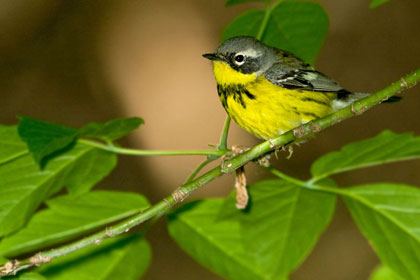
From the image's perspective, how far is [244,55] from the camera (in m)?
2.70

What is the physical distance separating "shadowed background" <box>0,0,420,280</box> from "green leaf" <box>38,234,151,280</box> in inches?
135

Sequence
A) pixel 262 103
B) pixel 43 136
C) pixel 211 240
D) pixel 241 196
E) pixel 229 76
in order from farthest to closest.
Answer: pixel 229 76
pixel 262 103
pixel 211 240
pixel 241 196
pixel 43 136

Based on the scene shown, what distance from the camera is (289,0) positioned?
2551 millimetres

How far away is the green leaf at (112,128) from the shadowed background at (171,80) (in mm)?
3610

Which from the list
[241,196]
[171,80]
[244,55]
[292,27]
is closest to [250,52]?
[244,55]

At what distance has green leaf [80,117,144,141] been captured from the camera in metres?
2.01

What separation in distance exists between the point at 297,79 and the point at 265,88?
22cm

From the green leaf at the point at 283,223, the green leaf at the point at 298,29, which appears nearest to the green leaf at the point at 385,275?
the green leaf at the point at 283,223

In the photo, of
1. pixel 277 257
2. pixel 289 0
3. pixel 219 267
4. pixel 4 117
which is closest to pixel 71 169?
pixel 219 267

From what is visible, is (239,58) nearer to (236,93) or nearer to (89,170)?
(236,93)

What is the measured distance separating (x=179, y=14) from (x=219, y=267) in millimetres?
4407

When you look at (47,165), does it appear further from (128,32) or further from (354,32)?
(354,32)

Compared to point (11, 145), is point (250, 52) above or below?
above

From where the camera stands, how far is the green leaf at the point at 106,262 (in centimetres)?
221
